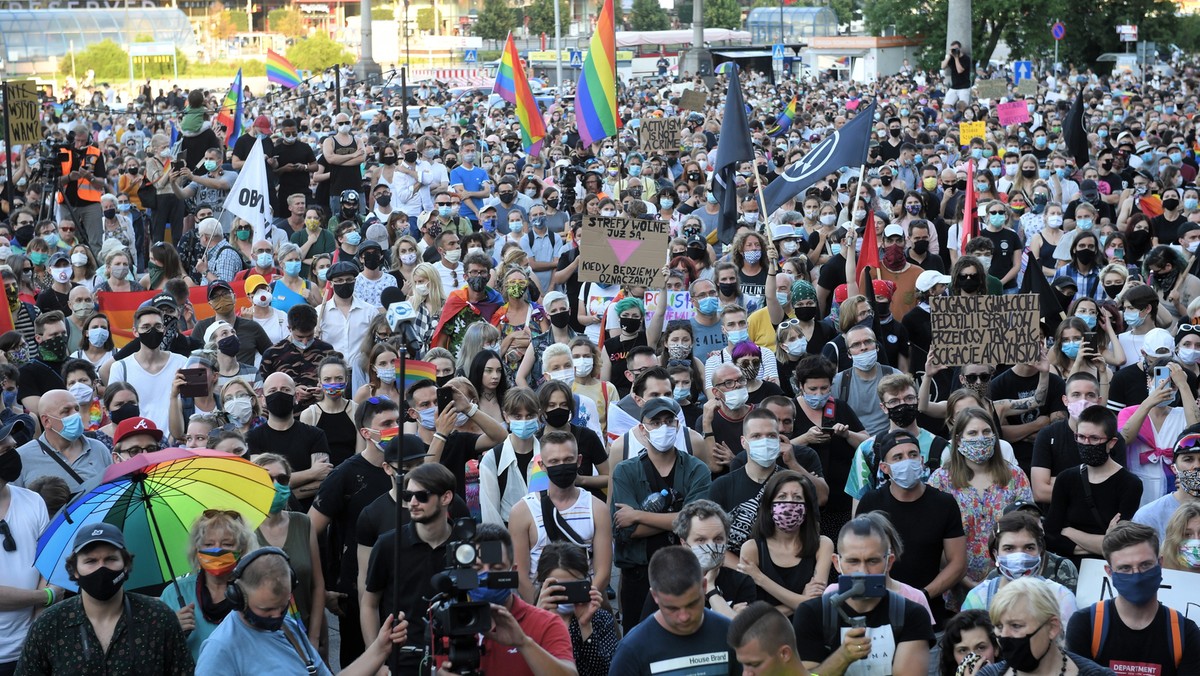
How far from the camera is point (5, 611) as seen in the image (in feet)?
21.3

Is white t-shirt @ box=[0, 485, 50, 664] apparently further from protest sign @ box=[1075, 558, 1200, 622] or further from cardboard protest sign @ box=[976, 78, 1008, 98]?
cardboard protest sign @ box=[976, 78, 1008, 98]

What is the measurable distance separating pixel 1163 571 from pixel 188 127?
47.4 feet

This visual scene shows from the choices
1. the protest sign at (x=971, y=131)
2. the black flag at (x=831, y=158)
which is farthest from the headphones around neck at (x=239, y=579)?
the protest sign at (x=971, y=131)

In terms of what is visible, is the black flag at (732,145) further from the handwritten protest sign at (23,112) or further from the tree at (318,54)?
the tree at (318,54)

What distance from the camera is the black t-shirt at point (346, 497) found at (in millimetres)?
7406

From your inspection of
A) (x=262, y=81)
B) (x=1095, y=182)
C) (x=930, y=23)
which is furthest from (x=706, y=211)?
(x=262, y=81)

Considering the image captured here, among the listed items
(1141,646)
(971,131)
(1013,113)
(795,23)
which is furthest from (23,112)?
(795,23)

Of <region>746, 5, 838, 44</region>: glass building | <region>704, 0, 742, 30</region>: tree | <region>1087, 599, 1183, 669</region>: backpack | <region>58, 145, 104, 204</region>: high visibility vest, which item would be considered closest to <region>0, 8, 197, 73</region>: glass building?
<region>704, 0, 742, 30</region>: tree

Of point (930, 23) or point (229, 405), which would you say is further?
point (930, 23)

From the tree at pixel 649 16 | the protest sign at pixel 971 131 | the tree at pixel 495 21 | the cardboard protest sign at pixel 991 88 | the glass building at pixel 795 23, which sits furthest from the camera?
the tree at pixel 649 16

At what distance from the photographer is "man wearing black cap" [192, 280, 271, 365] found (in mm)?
10688

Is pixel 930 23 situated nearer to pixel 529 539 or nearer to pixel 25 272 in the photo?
pixel 25 272

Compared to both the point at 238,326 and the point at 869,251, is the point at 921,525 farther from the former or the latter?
the point at 238,326

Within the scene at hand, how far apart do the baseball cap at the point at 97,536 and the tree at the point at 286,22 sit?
422 ft
